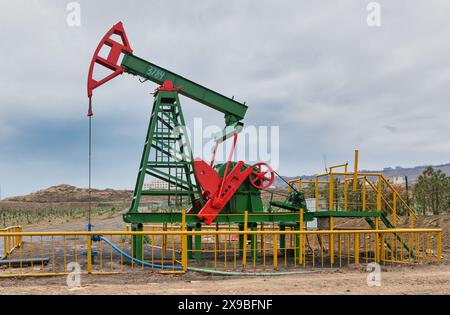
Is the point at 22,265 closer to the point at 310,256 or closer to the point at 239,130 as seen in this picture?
the point at 239,130

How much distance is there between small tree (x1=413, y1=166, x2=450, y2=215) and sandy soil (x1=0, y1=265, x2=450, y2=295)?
19690 millimetres

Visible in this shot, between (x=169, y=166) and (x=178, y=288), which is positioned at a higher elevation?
(x=169, y=166)

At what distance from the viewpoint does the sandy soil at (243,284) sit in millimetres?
7934

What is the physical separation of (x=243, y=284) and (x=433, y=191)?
2304 centimetres

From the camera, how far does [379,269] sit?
408 inches

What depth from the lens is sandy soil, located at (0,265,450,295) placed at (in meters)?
7.93

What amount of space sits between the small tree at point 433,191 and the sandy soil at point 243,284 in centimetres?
1969

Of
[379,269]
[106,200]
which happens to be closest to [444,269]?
[379,269]

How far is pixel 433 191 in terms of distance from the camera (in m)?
28.5

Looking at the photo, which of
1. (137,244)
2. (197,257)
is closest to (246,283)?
(197,257)

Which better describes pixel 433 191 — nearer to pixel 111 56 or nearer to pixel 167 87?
pixel 167 87

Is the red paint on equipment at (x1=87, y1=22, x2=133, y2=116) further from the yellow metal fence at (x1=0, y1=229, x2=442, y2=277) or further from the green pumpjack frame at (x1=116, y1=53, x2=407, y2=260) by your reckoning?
the yellow metal fence at (x1=0, y1=229, x2=442, y2=277)

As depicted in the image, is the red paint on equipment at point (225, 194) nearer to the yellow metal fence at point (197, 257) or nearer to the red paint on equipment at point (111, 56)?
the yellow metal fence at point (197, 257)
